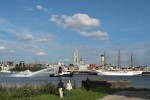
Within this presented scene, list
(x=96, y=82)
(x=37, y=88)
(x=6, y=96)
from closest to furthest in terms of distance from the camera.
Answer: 1. (x=6, y=96)
2. (x=37, y=88)
3. (x=96, y=82)

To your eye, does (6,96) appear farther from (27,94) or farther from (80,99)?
(80,99)

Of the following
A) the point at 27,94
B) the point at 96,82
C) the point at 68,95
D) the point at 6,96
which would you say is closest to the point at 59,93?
the point at 68,95

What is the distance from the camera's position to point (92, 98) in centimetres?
3494

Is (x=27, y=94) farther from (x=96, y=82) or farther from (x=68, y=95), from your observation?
(x=96, y=82)

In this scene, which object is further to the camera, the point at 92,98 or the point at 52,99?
the point at 92,98

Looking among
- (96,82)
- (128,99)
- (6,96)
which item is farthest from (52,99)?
(96,82)

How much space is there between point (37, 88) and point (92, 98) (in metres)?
5.09

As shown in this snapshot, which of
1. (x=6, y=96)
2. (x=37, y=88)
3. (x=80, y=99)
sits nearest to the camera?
(x=6, y=96)

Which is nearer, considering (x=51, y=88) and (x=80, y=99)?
(x=80, y=99)

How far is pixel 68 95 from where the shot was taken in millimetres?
35031

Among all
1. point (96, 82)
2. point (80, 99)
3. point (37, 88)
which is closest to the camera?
point (80, 99)

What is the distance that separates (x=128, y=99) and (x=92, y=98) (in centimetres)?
320

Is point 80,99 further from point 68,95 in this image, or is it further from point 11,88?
point 11,88

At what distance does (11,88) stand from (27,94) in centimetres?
178
